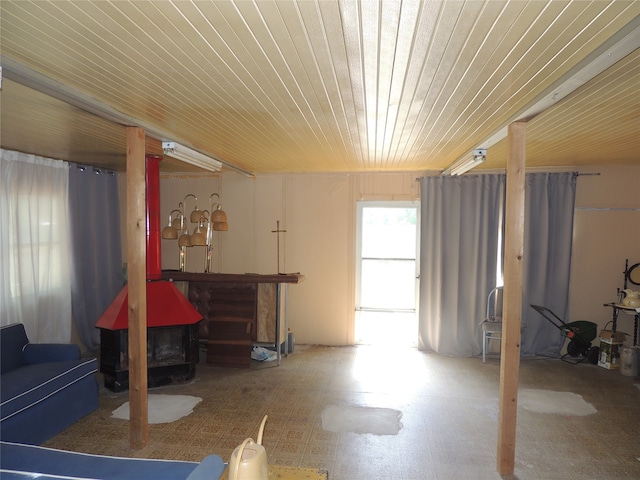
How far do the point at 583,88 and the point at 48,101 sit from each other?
3130mm

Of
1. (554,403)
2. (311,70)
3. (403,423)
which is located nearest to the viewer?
(311,70)

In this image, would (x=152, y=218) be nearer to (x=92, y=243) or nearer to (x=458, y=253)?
(x=92, y=243)

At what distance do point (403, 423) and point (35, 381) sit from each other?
9.33ft

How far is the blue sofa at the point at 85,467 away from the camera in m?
2.07

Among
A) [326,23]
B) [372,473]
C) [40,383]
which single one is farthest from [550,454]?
[40,383]

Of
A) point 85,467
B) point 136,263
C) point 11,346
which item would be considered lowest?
point 85,467

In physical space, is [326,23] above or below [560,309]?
above

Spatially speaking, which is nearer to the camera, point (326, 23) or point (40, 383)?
point (326, 23)

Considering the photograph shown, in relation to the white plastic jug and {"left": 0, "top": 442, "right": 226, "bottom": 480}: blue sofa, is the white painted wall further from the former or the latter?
the white plastic jug

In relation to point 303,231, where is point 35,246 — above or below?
below

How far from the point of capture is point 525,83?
7.43 ft

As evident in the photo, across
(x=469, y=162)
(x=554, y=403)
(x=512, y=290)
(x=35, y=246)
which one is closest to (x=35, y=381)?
(x=35, y=246)

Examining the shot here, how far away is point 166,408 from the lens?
3.73m

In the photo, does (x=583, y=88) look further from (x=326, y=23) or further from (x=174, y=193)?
(x=174, y=193)
